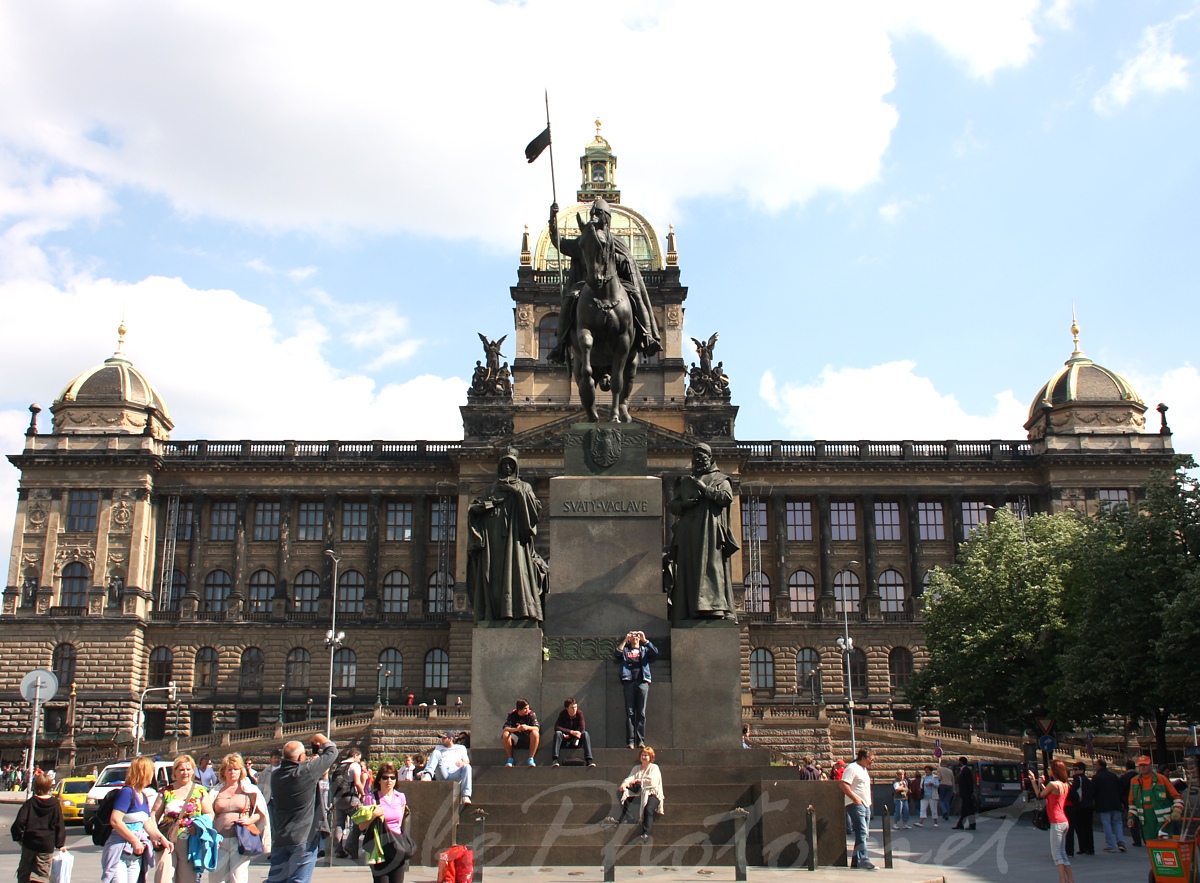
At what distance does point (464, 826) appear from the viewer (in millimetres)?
15453

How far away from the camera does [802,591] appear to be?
254 feet

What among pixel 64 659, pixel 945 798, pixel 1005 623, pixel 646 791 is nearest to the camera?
pixel 646 791

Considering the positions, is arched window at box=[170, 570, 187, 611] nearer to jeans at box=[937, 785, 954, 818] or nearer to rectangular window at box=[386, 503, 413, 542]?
rectangular window at box=[386, 503, 413, 542]

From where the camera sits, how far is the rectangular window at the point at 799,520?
256 ft

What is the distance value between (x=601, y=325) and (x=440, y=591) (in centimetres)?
5903

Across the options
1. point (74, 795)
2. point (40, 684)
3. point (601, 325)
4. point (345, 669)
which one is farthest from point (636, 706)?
point (345, 669)

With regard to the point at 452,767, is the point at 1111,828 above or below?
below

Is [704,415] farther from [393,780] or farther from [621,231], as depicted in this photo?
[393,780]

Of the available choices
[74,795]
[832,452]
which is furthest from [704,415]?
[74,795]

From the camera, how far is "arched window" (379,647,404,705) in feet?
243

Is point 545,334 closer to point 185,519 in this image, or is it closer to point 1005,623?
point 185,519

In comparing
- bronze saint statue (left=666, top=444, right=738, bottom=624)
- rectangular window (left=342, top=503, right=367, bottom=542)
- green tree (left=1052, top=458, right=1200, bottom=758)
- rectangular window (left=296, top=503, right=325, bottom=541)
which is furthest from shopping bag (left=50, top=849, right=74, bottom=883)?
rectangular window (left=296, top=503, right=325, bottom=541)

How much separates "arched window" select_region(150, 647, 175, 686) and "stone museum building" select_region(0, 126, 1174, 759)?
5.1 inches

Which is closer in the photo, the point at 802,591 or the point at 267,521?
the point at 802,591
